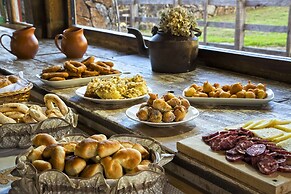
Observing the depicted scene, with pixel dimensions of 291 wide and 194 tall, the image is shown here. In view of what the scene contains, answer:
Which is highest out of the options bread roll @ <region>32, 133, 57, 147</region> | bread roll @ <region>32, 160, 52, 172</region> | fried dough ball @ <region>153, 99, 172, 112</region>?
fried dough ball @ <region>153, 99, 172, 112</region>

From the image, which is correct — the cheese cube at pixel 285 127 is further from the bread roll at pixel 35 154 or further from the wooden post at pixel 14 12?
the wooden post at pixel 14 12

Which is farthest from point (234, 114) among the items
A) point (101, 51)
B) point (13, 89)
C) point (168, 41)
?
point (101, 51)

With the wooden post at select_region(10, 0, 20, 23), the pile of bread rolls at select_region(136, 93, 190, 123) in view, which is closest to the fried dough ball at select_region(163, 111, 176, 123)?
the pile of bread rolls at select_region(136, 93, 190, 123)

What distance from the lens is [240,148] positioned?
0.75m

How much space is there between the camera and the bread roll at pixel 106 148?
67cm

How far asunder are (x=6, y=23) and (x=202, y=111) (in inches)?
120

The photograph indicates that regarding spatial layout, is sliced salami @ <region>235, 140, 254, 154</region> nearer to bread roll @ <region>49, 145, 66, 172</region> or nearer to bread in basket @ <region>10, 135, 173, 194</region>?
bread in basket @ <region>10, 135, 173, 194</region>

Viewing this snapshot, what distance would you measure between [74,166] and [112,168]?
63 mm

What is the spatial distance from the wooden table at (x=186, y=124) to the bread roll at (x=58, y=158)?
0.84 ft

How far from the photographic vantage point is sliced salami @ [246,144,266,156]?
719 mm

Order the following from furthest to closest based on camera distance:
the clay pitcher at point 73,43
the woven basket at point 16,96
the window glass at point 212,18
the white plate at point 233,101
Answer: the window glass at point 212,18, the clay pitcher at point 73,43, the woven basket at point 16,96, the white plate at point 233,101

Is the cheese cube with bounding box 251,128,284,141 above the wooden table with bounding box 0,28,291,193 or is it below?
above

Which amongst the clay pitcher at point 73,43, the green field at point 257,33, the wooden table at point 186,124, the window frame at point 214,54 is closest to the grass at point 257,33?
the green field at point 257,33

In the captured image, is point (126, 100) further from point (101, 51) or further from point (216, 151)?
point (101, 51)
